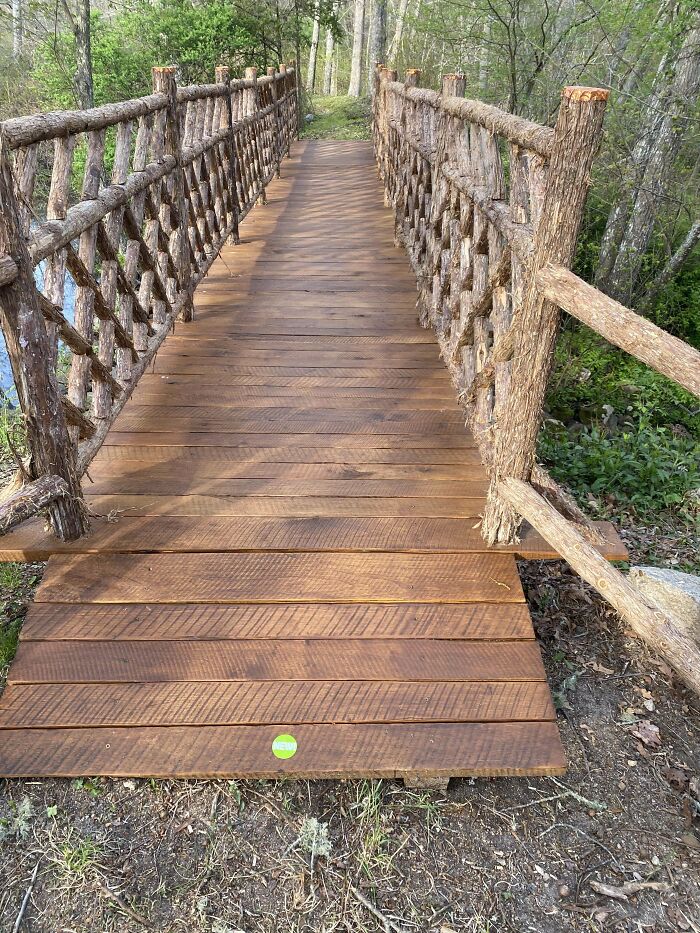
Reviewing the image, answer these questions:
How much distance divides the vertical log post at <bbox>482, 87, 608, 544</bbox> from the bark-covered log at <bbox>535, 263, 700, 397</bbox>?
78 mm

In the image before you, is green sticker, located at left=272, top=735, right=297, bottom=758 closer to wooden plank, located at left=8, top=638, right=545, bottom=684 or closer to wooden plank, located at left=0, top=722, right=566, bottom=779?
wooden plank, located at left=0, top=722, right=566, bottom=779

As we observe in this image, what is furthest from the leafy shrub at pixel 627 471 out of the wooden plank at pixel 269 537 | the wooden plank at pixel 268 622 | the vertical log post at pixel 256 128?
the vertical log post at pixel 256 128

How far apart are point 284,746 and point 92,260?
214 cm

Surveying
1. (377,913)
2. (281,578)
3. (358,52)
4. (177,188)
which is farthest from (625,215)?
(358,52)

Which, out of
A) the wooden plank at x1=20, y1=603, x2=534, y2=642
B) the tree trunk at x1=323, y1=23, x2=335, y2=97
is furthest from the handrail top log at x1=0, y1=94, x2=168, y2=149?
the tree trunk at x1=323, y1=23, x2=335, y2=97

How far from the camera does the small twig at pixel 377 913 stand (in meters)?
1.72

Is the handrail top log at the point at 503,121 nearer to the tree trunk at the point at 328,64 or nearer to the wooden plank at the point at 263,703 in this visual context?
the wooden plank at the point at 263,703

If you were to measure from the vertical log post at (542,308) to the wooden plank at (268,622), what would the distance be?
44 cm

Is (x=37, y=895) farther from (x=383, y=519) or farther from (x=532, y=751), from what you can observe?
(x=383, y=519)

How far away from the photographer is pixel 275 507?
290cm

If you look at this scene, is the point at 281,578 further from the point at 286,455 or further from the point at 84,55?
the point at 84,55

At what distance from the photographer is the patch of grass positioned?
17831 millimetres

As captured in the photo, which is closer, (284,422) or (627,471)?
(284,422)

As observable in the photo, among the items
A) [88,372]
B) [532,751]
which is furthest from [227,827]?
[88,372]
